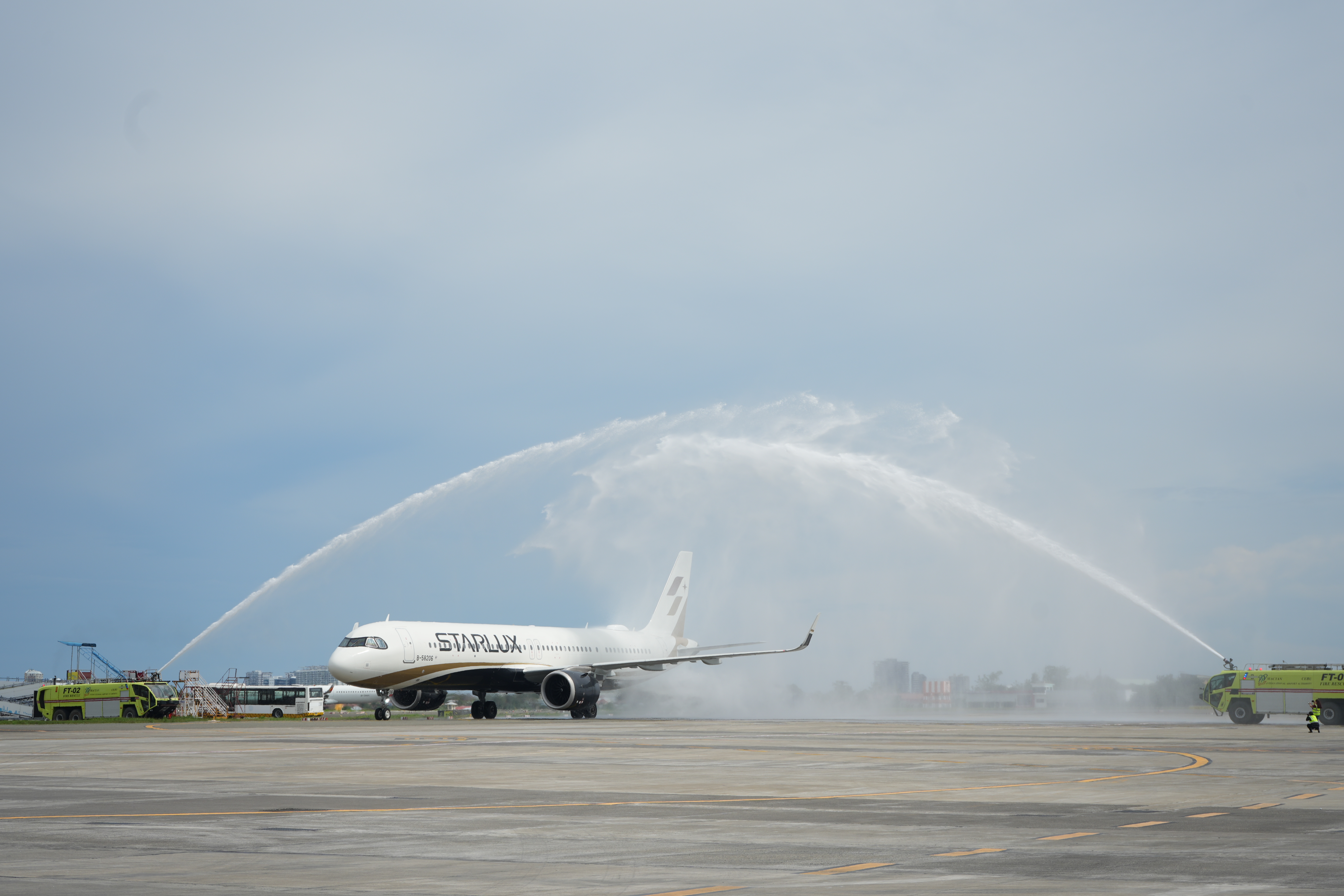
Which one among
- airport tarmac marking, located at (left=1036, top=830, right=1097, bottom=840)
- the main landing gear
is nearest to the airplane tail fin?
the main landing gear

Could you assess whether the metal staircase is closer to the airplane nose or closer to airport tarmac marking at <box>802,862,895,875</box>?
the airplane nose

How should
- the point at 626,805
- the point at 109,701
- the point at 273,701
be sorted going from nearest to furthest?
the point at 626,805, the point at 109,701, the point at 273,701

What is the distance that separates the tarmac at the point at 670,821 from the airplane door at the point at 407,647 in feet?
87.3

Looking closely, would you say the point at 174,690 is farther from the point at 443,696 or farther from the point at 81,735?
the point at 81,735

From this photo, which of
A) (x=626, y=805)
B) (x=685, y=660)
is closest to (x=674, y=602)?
(x=685, y=660)

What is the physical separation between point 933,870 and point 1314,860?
397cm

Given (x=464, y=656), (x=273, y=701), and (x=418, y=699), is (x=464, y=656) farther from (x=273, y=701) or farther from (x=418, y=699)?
(x=273, y=701)

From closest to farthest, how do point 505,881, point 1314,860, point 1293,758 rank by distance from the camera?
1. point 505,881
2. point 1314,860
3. point 1293,758

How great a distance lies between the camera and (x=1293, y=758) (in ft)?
100

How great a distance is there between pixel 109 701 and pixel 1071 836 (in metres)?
73.6

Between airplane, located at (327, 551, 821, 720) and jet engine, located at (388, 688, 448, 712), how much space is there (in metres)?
0.07

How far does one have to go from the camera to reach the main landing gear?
2702 inches

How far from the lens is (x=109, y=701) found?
250ft

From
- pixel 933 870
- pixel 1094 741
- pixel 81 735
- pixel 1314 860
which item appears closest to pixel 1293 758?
pixel 1094 741
